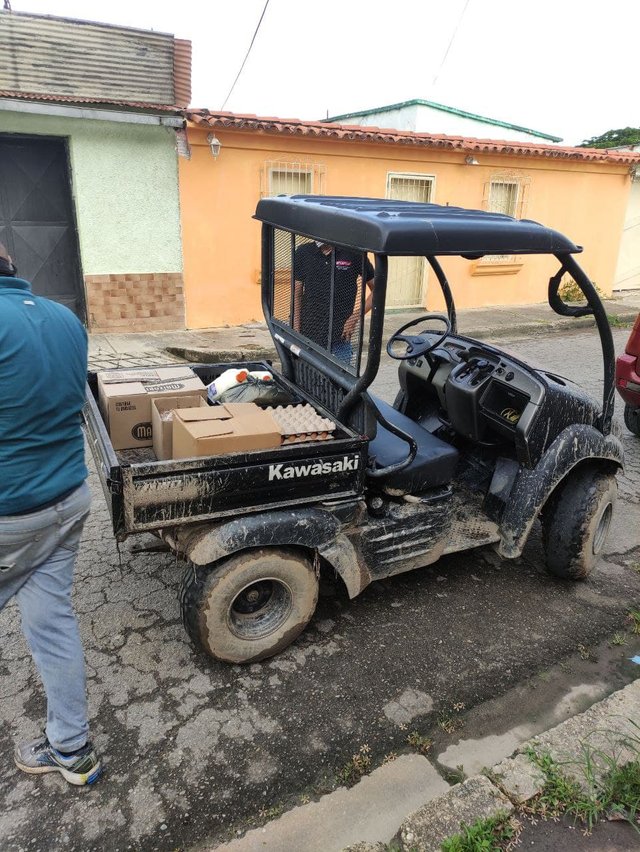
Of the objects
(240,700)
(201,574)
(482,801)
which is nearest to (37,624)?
(201,574)

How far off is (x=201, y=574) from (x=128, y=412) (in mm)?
881

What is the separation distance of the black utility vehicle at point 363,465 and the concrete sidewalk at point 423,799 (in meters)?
0.76

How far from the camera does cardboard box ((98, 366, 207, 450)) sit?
2.94m

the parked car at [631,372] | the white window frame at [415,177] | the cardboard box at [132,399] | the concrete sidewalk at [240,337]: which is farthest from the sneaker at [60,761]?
the white window frame at [415,177]

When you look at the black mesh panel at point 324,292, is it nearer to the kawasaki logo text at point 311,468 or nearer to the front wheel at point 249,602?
the kawasaki logo text at point 311,468

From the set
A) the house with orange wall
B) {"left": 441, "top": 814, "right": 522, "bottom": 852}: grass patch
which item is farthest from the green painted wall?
{"left": 441, "top": 814, "right": 522, "bottom": 852}: grass patch

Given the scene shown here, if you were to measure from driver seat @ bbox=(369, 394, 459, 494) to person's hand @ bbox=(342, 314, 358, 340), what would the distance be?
0.32 meters

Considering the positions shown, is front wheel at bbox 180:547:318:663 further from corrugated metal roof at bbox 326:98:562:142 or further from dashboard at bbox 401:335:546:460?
corrugated metal roof at bbox 326:98:562:142

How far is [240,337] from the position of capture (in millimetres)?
9023

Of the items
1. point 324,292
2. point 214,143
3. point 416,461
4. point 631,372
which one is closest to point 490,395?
point 416,461

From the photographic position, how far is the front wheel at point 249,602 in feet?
8.55

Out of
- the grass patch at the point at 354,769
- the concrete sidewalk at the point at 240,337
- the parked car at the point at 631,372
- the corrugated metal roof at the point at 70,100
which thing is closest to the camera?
the grass patch at the point at 354,769

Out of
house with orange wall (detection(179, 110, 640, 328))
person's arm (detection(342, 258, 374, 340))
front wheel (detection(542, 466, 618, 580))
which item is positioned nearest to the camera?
person's arm (detection(342, 258, 374, 340))

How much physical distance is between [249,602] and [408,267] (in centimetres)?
951
